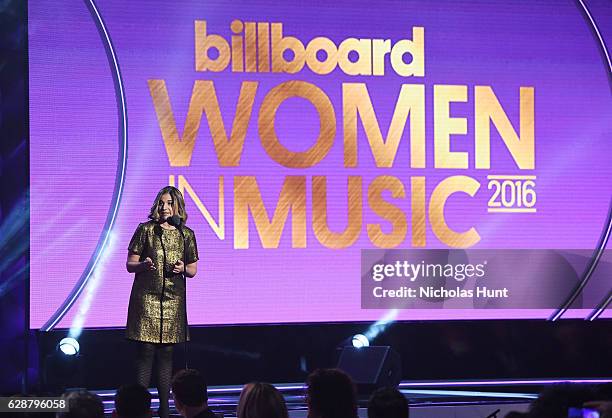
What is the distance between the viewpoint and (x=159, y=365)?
4.77 metres

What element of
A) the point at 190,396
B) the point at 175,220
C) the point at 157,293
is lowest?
the point at 190,396

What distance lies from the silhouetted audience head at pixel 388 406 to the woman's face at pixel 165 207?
6.91 feet

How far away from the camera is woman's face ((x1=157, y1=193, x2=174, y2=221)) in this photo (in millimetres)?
4750

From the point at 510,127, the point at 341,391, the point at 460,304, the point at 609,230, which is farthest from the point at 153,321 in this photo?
the point at 609,230

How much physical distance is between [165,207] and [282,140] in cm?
161

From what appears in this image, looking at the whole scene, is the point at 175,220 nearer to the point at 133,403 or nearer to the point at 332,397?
the point at 133,403

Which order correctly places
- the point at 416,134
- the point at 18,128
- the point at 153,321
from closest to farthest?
1. the point at 153,321
2. the point at 18,128
3. the point at 416,134

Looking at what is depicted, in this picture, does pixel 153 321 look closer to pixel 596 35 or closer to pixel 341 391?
pixel 341 391

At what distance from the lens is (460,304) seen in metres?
6.38

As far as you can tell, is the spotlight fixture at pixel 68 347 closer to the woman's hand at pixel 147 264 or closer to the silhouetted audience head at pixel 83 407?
the woman's hand at pixel 147 264

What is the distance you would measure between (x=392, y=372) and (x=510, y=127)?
1810 millimetres

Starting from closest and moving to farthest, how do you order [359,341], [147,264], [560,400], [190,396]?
[560,400] < [190,396] < [147,264] < [359,341]

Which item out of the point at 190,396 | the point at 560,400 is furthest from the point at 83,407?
the point at 560,400

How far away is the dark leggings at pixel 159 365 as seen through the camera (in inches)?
186
